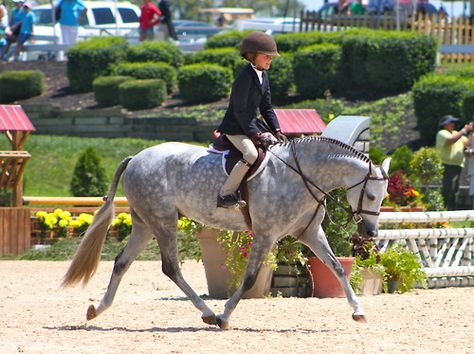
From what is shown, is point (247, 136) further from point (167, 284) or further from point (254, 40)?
point (167, 284)

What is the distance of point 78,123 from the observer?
25.8m

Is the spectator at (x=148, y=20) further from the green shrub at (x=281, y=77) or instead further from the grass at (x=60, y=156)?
the grass at (x=60, y=156)

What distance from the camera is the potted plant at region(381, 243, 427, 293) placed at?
41.0 feet

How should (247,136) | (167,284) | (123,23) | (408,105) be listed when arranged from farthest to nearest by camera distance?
(123,23)
(408,105)
(167,284)
(247,136)

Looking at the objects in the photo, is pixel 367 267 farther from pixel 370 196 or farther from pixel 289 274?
pixel 370 196

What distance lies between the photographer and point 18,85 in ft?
91.2

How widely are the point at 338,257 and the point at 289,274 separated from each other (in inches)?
19.3

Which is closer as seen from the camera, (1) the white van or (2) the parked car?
(1) the white van

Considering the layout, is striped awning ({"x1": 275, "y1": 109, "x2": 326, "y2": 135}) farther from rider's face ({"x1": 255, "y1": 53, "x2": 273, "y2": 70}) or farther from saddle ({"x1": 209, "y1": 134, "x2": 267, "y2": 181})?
rider's face ({"x1": 255, "y1": 53, "x2": 273, "y2": 70})

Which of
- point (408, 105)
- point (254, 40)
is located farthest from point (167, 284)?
point (408, 105)

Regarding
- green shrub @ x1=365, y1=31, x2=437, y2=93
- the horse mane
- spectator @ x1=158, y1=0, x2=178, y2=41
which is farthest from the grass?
the horse mane

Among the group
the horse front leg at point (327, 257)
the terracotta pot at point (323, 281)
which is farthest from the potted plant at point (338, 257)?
the horse front leg at point (327, 257)

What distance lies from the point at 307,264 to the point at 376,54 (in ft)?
47.6

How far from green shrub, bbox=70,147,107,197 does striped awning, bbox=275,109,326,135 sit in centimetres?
329
